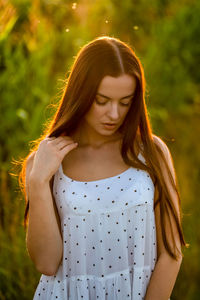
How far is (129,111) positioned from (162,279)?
75cm

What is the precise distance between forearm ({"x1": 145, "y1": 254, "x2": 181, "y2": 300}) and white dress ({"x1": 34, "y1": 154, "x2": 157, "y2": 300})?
0.04 metres

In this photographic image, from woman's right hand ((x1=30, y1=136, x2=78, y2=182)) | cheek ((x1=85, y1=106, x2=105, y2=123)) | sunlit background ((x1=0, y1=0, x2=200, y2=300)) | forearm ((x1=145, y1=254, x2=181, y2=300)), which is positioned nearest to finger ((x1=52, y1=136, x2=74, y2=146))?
woman's right hand ((x1=30, y1=136, x2=78, y2=182))

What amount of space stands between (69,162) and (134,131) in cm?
34

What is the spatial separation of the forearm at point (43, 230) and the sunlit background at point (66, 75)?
1.22 meters

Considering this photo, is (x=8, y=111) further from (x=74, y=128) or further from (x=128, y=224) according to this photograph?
(x=128, y=224)

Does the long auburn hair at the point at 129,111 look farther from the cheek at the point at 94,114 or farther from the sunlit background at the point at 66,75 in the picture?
the sunlit background at the point at 66,75

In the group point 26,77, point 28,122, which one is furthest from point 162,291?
point 26,77

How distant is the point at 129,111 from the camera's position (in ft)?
6.75

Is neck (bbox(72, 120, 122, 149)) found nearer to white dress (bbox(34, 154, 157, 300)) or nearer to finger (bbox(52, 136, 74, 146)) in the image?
finger (bbox(52, 136, 74, 146))

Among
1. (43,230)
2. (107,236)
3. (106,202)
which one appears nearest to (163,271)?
(107,236)

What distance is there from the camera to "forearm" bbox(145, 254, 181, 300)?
197cm

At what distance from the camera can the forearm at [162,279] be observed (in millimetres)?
1969

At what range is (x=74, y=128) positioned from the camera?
2143 millimetres

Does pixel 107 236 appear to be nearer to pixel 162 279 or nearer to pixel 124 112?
pixel 162 279
